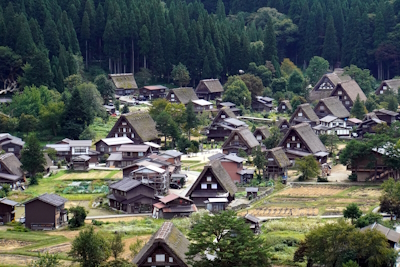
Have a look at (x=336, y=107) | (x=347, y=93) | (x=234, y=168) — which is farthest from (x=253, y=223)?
(x=347, y=93)

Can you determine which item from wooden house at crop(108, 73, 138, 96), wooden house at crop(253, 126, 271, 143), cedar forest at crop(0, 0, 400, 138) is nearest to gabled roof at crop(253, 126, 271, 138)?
wooden house at crop(253, 126, 271, 143)

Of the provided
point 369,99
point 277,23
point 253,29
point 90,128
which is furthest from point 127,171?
point 277,23

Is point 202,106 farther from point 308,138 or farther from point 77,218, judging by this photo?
point 77,218

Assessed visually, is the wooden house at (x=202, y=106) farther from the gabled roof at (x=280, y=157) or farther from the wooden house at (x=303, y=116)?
the gabled roof at (x=280, y=157)

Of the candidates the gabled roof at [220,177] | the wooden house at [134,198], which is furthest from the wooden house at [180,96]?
the wooden house at [134,198]

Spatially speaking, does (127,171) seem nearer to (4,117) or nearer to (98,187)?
(98,187)
